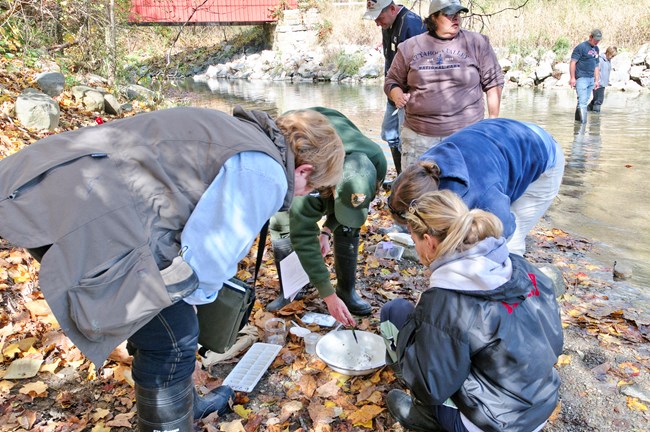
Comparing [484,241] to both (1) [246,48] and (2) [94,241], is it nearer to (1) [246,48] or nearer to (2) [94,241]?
(2) [94,241]

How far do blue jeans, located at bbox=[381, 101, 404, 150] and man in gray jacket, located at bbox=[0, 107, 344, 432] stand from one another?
3.80 meters

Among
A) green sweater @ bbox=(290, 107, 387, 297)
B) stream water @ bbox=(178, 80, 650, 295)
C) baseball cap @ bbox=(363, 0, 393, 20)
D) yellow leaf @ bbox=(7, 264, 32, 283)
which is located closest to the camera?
green sweater @ bbox=(290, 107, 387, 297)

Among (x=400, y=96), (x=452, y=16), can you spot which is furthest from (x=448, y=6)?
(x=400, y=96)

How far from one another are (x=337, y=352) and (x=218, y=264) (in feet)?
4.52

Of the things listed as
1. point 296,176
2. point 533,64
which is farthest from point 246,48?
point 296,176

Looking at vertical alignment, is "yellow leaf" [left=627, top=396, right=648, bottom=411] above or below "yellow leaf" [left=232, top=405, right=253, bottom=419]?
below

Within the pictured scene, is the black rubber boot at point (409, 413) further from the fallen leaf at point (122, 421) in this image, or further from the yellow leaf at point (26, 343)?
the yellow leaf at point (26, 343)

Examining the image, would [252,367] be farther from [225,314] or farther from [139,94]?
[139,94]

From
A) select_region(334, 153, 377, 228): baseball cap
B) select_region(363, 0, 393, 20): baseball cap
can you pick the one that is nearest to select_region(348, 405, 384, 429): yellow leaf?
select_region(334, 153, 377, 228): baseball cap

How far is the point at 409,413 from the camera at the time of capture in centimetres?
235

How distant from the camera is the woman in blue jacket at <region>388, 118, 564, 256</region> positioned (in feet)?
7.56

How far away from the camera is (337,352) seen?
2881 mm

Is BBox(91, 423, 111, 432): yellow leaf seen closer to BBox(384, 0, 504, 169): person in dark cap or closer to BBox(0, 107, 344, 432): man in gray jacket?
BBox(0, 107, 344, 432): man in gray jacket

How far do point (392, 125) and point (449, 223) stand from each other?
12.8ft
